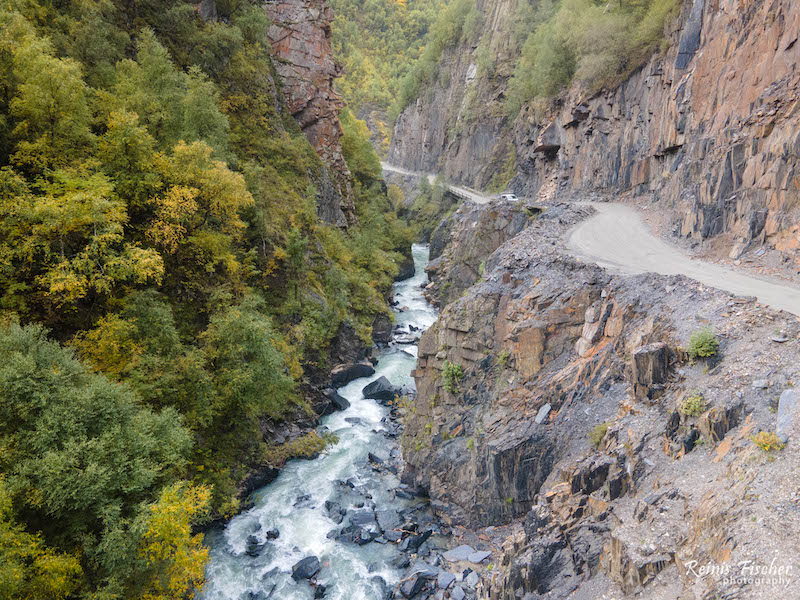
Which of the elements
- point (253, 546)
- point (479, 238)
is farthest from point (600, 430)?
point (479, 238)

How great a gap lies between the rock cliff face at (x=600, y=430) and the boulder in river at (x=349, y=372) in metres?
9.08

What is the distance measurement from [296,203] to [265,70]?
490 inches

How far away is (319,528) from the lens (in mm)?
18375

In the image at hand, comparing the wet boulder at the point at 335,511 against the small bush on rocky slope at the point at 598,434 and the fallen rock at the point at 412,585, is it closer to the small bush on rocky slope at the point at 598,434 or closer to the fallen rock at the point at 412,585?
the fallen rock at the point at 412,585

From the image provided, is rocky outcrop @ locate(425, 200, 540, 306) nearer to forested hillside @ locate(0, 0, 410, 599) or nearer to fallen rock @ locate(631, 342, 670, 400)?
forested hillside @ locate(0, 0, 410, 599)

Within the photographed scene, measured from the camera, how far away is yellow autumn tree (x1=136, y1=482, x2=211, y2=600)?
38.6ft

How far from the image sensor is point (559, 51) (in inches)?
→ 1746

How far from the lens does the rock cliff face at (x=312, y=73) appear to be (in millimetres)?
42125

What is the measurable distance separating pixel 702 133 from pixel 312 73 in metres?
34.7

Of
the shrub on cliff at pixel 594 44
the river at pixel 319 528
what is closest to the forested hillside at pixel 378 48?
the shrub on cliff at pixel 594 44

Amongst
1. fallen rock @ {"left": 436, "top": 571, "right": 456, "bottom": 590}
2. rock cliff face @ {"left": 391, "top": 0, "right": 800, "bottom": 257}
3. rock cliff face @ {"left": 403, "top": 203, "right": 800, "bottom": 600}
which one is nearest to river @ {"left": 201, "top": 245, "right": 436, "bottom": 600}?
fallen rock @ {"left": 436, "top": 571, "right": 456, "bottom": 590}

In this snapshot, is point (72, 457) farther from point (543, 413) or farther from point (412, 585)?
point (543, 413)

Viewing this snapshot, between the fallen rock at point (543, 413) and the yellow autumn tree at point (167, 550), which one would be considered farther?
the fallen rock at point (543, 413)

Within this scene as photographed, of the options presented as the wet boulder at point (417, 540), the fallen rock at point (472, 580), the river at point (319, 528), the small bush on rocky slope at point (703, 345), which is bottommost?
the river at point (319, 528)
